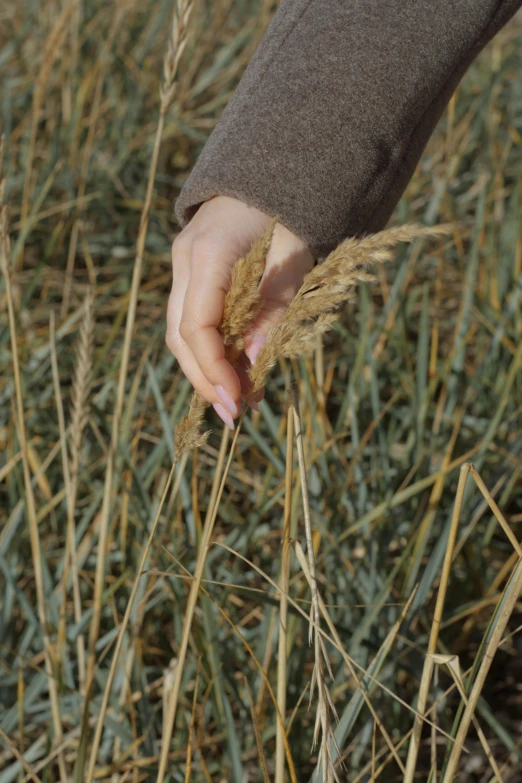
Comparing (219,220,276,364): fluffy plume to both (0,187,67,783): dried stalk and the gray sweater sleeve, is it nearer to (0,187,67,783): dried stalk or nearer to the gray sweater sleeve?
the gray sweater sleeve

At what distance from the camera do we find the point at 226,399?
0.70m

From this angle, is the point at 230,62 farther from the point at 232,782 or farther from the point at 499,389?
the point at 232,782

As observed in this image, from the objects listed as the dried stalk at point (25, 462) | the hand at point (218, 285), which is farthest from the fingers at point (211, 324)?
the dried stalk at point (25, 462)

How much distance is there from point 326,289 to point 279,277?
0.17m

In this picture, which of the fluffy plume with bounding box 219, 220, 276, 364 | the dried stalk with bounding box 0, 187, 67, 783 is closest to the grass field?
the dried stalk with bounding box 0, 187, 67, 783

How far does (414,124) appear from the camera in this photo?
813 mm

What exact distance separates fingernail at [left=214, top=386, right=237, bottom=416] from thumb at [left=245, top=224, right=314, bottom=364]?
0.22 feet

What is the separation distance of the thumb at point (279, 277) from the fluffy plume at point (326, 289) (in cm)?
13

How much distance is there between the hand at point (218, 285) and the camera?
693mm

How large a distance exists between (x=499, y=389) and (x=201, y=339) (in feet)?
2.87


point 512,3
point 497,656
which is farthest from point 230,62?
point 497,656

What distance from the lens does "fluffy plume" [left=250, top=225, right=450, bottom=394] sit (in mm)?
582

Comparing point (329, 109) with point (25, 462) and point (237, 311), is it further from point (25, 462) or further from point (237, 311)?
point (25, 462)

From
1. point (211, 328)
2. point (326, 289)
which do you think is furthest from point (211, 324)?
point (326, 289)
